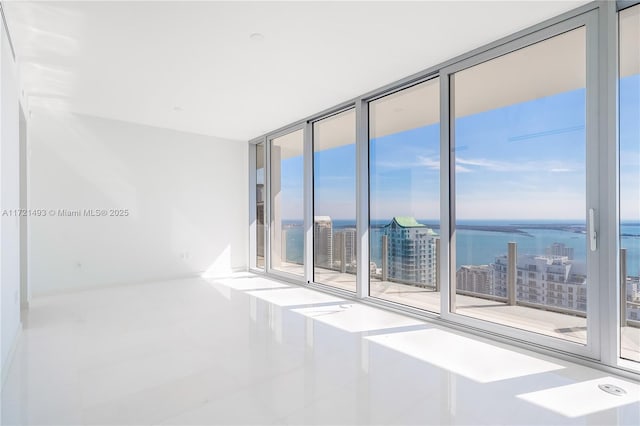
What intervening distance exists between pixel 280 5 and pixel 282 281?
463cm

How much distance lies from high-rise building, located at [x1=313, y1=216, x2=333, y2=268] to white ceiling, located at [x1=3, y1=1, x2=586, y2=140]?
1885 millimetres

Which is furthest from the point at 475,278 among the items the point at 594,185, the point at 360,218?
the point at 360,218

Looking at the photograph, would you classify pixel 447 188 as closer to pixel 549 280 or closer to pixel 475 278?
pixel 475 278

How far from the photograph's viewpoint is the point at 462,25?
3.02 m

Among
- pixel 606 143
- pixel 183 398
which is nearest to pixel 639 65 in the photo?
pixel 606 143

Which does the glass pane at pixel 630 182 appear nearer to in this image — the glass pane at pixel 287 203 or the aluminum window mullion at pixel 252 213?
the glass pane at pixel 287 203

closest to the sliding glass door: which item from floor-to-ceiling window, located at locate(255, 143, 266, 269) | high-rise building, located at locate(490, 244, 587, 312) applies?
high-rise building, located at locate(490, 244, 587, 312)

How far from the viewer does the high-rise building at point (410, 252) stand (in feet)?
13.2

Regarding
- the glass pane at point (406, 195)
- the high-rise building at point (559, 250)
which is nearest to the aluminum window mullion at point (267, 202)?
the glass pane at point (406, 195)

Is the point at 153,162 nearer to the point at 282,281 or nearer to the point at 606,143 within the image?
the point at 282,281

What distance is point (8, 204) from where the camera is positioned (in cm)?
273

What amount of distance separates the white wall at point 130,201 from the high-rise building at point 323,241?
2.34m

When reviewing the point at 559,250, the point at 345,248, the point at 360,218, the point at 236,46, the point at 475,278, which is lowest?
the point at 475,278

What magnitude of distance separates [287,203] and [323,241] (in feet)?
4.09
